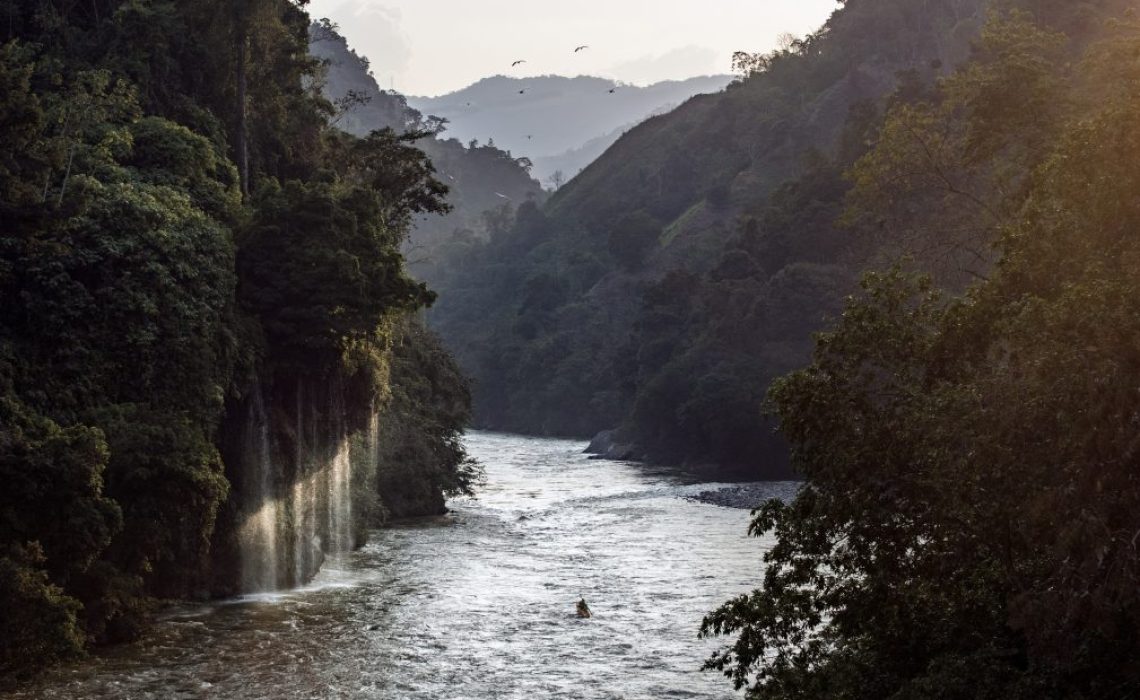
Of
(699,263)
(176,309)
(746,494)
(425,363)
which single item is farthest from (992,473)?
(699,263)

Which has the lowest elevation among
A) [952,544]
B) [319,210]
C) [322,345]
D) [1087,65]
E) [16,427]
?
[952,544]

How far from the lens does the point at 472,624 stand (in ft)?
113

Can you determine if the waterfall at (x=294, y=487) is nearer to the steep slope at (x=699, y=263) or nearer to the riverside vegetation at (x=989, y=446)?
the riverside vegetation at (x=989, y=446)

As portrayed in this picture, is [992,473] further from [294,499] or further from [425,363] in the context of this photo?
[425,363]

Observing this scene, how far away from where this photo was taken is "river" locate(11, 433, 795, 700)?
2725cm

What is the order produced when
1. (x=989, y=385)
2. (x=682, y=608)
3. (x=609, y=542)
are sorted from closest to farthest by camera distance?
(x=989, y=385)
(x=682, y=608)
(x=609, y=542)

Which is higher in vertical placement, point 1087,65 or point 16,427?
point 1087,65

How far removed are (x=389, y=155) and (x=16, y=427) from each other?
28806 mm

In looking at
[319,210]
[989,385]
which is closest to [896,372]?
[989,385]

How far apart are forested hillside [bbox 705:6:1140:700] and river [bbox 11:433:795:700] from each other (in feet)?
30.2

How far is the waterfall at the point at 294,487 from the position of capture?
37438mm

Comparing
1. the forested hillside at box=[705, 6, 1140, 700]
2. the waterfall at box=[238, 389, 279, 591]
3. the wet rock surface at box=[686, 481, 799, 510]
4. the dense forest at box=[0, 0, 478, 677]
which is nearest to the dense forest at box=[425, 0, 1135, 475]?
the wet rock surface at box=[686, 481, 799, 510]

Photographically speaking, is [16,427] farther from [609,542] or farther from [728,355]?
[728,355]

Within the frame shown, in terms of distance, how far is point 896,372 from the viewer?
19.4 meters
